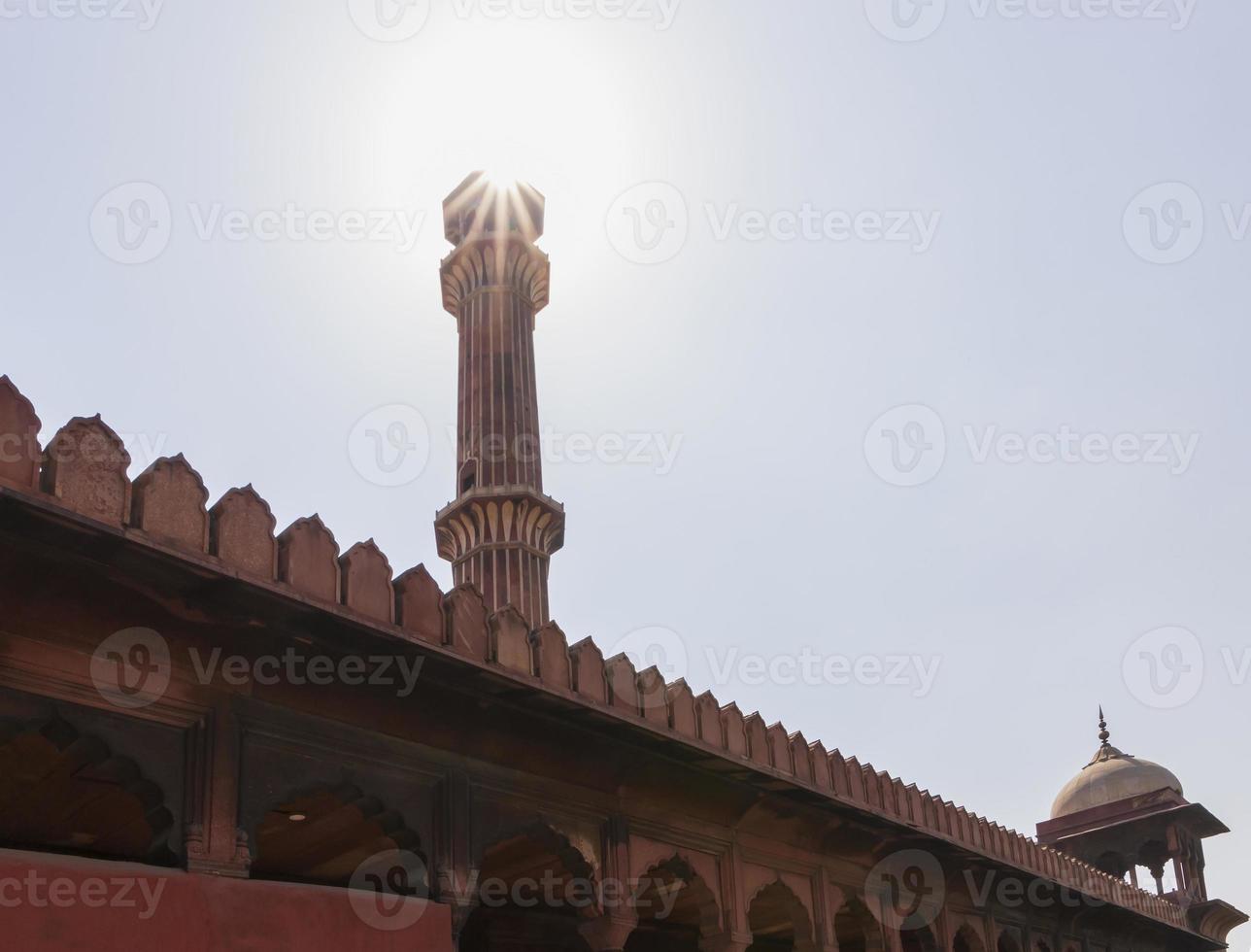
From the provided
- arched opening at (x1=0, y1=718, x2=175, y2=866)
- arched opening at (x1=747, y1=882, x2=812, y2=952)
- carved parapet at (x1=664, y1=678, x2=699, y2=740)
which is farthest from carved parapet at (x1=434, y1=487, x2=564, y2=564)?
carved parapet at (x1=664, y1=678, x2=699, y2=740)

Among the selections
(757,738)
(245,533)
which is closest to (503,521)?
(757,738)

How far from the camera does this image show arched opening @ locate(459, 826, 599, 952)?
9.63 m

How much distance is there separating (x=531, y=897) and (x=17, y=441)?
7.38 metres

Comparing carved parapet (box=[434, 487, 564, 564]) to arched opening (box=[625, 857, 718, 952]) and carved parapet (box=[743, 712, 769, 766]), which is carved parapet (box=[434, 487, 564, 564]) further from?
carved parapet (box=[743, 712, 769, 766])

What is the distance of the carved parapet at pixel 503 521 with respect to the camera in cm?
2353

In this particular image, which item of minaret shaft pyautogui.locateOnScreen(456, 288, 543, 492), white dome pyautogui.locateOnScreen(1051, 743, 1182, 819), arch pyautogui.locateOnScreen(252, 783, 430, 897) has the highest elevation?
minaret shaft pyautogui.locateOnScreen(456, 288, 543, 492)

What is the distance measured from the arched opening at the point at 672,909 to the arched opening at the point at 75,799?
13.2ft

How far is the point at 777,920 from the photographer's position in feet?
47.4

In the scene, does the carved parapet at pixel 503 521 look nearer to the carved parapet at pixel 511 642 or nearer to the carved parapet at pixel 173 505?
the carved parapet at pixel 511 642

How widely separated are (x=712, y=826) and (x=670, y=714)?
154 centimetres

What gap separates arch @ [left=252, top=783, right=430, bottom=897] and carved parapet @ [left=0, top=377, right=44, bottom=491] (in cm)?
272

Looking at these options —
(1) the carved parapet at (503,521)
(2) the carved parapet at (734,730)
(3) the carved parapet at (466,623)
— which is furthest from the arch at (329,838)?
(1) the carved parapet at (503,521)

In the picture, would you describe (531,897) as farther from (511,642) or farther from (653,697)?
(511,642)

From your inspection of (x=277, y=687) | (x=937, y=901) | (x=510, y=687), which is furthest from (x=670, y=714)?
(x=937, y=901)
